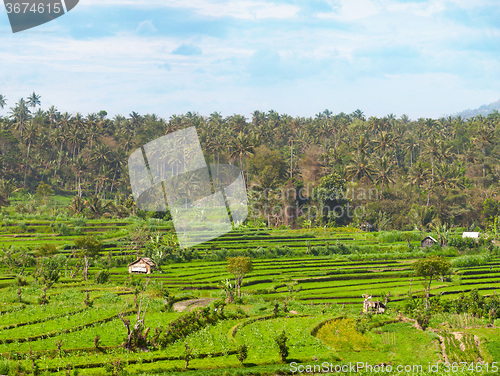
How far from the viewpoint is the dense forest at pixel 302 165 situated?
9681 cm

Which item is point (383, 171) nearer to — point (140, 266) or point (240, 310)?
point (140, 266)

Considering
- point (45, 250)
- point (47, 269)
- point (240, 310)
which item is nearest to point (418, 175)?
point (240, 310)

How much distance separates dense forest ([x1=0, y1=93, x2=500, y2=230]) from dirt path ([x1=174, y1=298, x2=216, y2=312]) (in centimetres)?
5100

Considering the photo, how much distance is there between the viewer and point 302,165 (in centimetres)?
11556

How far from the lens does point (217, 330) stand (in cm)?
3394

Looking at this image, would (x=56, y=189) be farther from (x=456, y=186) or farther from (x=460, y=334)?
(x=460, y=334)

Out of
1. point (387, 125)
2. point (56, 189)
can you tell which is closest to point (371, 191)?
point (387, 125)

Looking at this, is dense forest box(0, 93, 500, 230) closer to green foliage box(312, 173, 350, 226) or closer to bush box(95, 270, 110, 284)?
green foliage box(312, 173, 350, 226)

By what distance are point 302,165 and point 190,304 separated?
76748mm

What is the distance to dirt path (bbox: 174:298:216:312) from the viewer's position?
133 feet

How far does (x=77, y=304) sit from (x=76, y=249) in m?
25.3

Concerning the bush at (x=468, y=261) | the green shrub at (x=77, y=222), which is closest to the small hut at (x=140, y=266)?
the green shrub at (x=77, y=222)

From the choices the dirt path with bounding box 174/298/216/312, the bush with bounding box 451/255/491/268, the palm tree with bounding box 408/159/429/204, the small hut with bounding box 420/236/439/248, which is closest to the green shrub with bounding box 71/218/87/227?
the dirt path with bounding box 174/298/216/312

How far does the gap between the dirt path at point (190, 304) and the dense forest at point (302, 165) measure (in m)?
51.0
